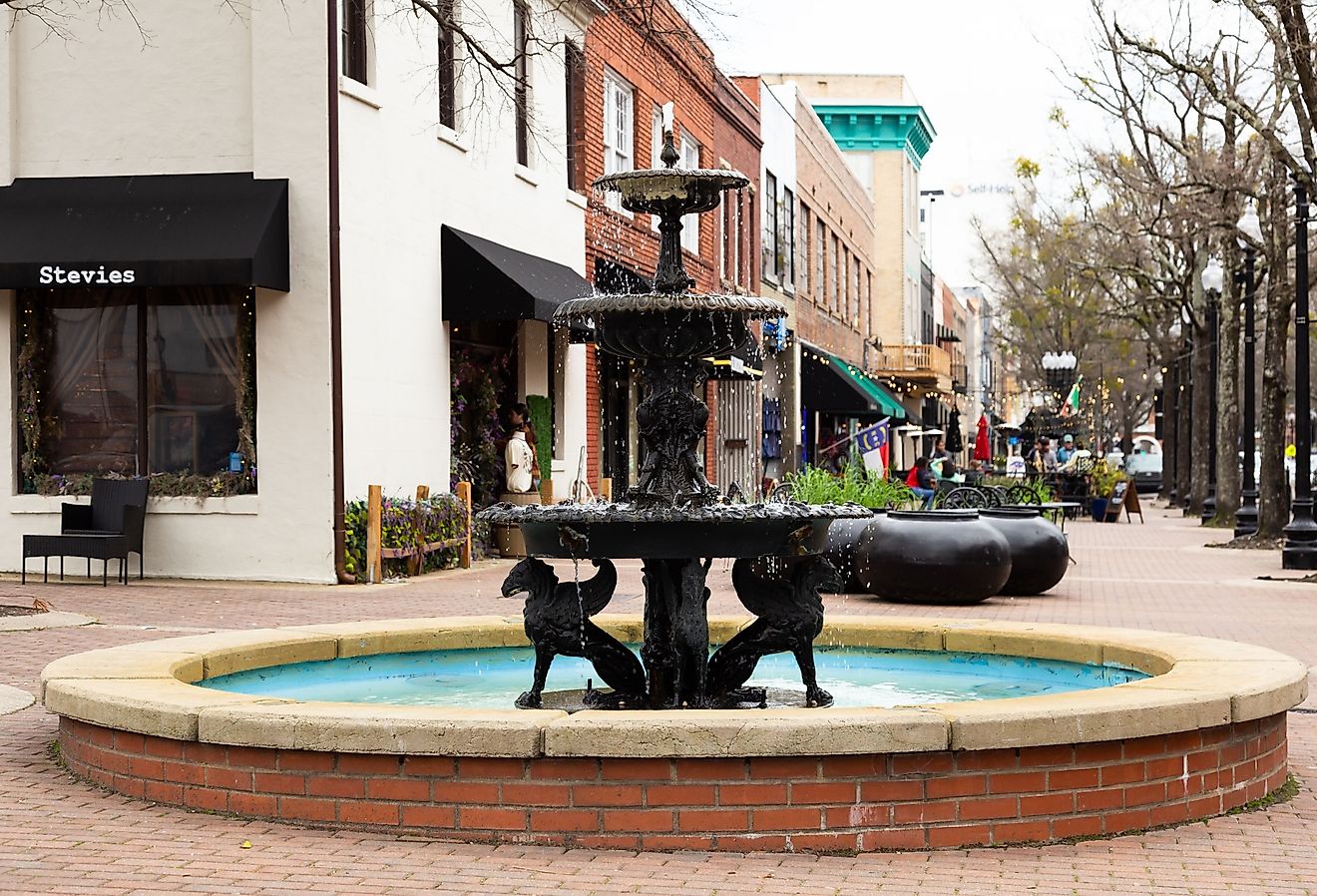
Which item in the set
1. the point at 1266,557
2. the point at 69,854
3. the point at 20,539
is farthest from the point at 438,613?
the point at 1266,557

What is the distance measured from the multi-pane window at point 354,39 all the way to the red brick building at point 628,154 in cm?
588

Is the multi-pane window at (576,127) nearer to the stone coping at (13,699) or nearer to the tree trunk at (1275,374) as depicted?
the tree trunk at (1275,374)

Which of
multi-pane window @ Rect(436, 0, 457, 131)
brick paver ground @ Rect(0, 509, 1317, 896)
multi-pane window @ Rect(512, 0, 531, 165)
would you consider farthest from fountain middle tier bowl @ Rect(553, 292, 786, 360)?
multi-pane window @ Rect(512, 0, 531, 165)

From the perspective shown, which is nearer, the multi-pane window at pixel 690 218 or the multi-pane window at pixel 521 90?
the multi-pane window at pixel 521 90

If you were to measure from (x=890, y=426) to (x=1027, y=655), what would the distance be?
5302 cm

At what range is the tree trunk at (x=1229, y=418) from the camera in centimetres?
3606

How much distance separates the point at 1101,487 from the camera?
43.3 meters

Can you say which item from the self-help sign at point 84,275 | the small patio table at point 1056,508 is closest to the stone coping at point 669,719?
the self-help sign at point 84,275

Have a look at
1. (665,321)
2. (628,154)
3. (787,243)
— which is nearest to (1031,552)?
(665,321)

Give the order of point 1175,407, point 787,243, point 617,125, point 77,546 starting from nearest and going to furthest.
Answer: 1. point 77,546
2. point 617,125
3. point 787,243
4. point 1175,407

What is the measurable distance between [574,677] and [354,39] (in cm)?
1089

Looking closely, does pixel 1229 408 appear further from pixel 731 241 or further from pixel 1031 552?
pixel 1031 552

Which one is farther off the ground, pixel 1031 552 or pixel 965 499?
pixel 965 499

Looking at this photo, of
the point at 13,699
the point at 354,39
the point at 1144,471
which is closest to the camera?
the point at 13,699
